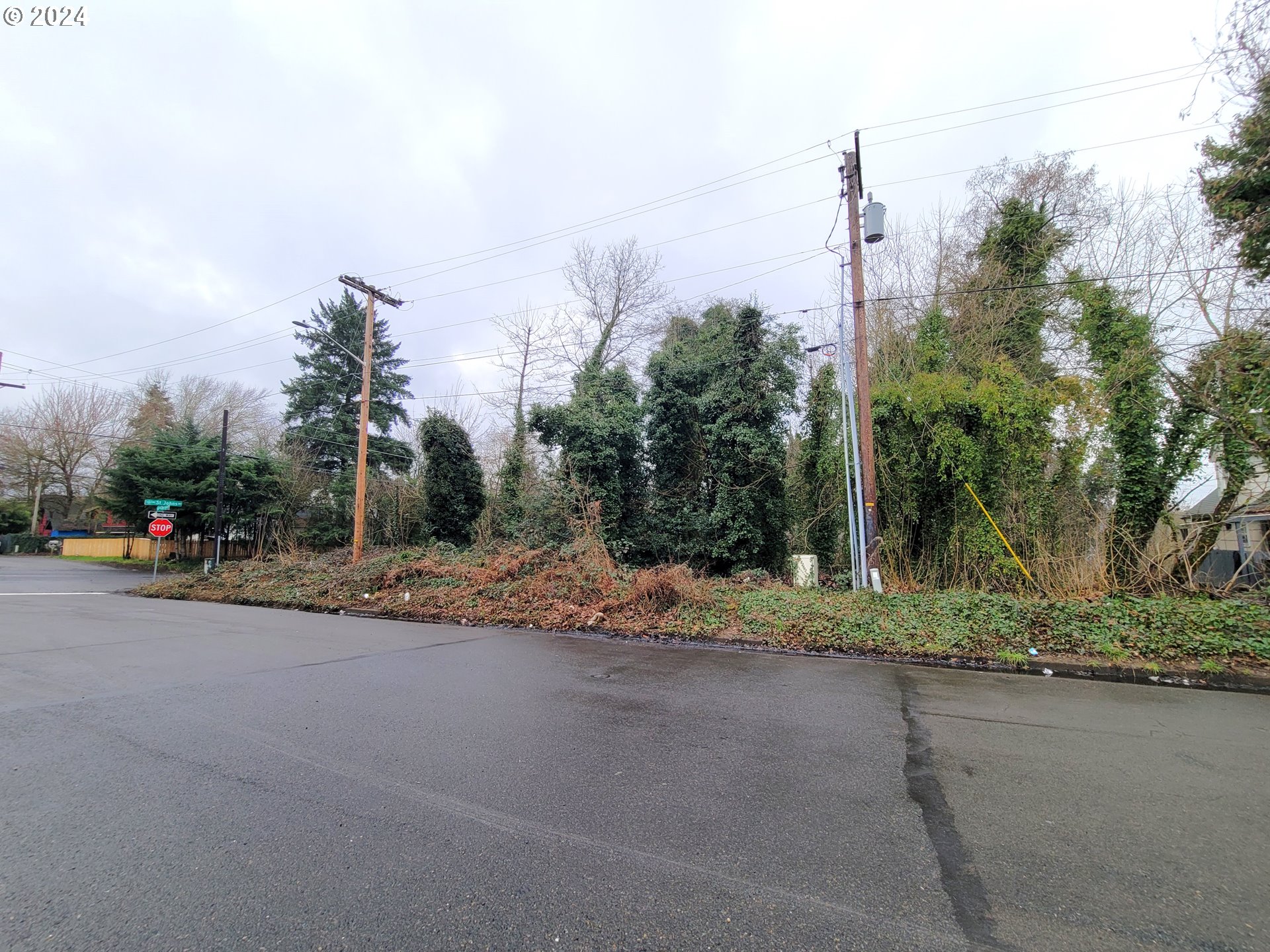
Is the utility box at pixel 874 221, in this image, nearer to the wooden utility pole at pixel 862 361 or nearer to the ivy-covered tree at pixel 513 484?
the wooden utility pole at pixel 862 361

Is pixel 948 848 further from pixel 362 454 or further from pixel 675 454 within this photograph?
pixel 362 454

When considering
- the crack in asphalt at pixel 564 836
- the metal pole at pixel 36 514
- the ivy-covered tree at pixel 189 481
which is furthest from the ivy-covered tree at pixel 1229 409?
the metal pole at pixel 36 514

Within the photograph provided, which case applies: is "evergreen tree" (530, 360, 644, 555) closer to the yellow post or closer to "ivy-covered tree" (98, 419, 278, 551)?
the yellow post

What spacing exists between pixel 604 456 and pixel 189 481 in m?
26.4

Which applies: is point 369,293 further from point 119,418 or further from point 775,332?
point 119,418

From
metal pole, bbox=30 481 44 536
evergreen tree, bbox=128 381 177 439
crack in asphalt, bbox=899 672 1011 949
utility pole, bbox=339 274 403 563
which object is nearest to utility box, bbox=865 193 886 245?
crack in asphalt, bbox=899 672 1011 949

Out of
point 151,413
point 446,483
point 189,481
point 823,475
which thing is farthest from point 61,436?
point 823,475

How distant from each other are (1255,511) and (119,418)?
5764 centimetres

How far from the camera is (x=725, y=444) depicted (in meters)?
15.8

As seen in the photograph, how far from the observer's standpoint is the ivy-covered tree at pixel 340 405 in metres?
30.0

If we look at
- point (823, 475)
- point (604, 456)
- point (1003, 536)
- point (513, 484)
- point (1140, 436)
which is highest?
point (604, 456)

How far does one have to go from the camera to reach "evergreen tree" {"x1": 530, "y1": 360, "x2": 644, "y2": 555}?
16.4 metres

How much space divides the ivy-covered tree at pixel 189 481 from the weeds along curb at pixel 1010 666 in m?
25.9

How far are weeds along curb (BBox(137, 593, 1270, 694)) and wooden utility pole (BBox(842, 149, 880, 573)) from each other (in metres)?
3.01
